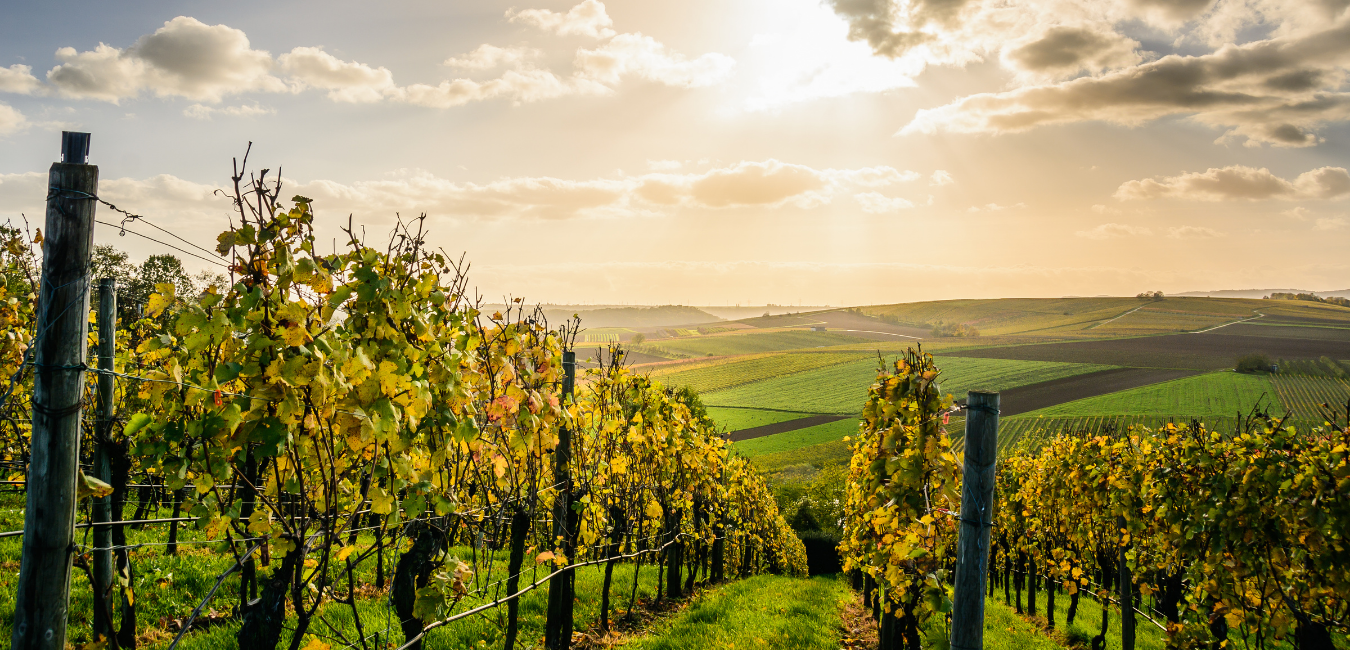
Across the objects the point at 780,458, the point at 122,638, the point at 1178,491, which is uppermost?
the point at 1178,491

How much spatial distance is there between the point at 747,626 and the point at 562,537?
3736 mm

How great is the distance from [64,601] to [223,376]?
0.97 m

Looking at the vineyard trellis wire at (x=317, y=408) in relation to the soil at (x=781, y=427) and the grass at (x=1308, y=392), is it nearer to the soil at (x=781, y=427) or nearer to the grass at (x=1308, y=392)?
the soil at (x=781, y=427)

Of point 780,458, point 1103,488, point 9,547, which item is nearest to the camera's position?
point 9,547

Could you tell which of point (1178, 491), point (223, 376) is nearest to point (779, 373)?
point (1178, 491)

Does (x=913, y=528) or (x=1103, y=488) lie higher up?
(x=913, y=528)

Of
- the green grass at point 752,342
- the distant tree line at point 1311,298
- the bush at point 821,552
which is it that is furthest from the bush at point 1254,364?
the bush at point 821,552

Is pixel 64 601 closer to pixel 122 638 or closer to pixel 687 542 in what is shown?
pixel 122 638

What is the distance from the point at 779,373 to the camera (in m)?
77.3

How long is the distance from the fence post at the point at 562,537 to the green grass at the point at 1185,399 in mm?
53365

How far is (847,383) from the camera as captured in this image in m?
69.1

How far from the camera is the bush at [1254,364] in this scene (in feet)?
188

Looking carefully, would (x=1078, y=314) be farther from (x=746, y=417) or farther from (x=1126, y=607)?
(x=1126, y=607)

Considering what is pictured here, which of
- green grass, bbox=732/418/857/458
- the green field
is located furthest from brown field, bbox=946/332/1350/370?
green grass, bbox=732/418/857/458
